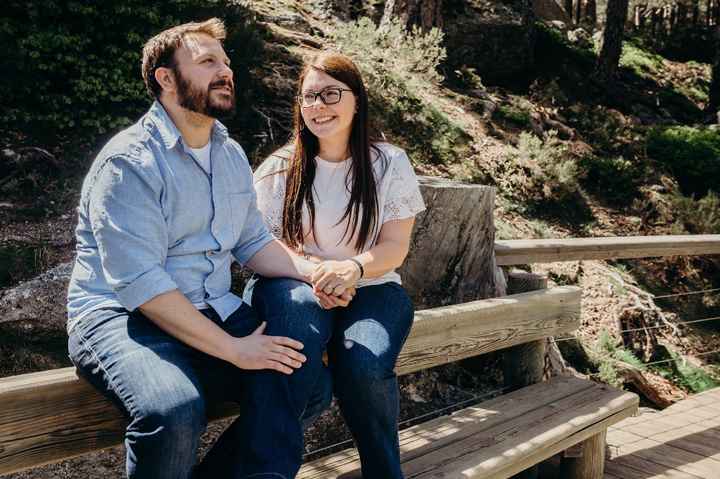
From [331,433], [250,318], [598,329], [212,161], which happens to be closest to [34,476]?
[331,433]

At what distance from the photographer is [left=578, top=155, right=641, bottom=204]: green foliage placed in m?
8.03

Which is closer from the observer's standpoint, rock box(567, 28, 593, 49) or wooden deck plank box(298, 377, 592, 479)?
wooden deck plank box(298, 377, 592, 479)

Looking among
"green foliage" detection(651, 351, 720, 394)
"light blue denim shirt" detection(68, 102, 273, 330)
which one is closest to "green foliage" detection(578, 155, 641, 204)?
"green foliage" detection(651, 351, 720, 394)

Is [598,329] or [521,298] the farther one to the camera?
[598,329]

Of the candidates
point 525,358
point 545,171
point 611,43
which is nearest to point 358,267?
point 525,358

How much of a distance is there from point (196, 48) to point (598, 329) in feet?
15.1

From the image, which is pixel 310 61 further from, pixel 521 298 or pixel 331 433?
pixel 331 433

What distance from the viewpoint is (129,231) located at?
1.96 metres

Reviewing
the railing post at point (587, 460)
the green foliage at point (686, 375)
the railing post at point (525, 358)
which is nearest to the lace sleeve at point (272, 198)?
the railing post at point (525, 358)

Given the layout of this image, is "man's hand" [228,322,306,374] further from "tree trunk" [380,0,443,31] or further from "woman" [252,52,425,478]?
"tree trunk" [380,0,443,31]

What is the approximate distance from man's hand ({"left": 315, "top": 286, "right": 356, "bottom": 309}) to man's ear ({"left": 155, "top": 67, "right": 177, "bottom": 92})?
2.91 feet

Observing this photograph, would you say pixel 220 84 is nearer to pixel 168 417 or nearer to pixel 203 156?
pixel 203 156

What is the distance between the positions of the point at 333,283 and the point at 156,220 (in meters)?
0.68

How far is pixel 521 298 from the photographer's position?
338 cm
